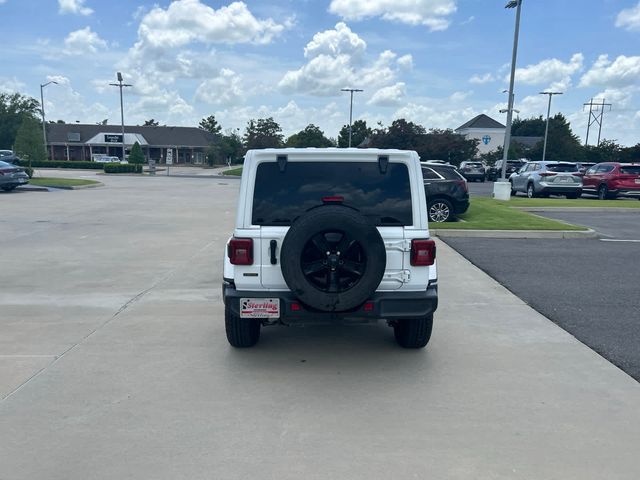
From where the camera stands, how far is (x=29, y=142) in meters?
33.9

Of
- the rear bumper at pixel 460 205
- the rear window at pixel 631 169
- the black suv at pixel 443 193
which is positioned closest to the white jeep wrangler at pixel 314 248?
the black suv at pixel 443 193

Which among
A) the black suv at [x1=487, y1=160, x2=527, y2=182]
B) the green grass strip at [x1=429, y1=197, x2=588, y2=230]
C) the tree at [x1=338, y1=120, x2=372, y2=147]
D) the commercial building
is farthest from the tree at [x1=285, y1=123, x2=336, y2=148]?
the green grass strip at [x1=429, y1=197, x2=588, y2=230]

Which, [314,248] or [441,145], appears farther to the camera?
[441,145]

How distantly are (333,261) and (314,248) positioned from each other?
0.63 feet

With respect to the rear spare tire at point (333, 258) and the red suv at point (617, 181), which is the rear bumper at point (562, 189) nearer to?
the red suv at point (617, 181)

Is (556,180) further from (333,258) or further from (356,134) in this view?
(356,134)

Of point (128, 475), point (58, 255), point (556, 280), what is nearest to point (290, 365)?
point (128, 475)

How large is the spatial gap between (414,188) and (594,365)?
7.82 feet

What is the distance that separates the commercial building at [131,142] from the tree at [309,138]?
556 inches

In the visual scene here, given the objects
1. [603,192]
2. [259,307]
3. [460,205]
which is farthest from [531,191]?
[259,307]

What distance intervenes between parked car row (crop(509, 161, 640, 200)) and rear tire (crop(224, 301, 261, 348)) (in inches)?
844

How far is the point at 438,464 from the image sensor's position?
343 centimetres

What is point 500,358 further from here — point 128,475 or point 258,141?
point 258,141

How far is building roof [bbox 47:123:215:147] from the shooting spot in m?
87.1
